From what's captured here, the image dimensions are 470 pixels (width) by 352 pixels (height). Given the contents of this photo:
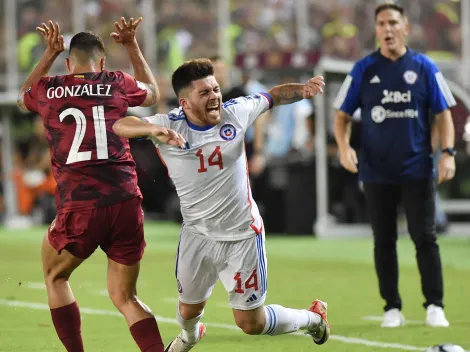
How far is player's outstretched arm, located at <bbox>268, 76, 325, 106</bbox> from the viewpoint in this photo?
659 centimetres

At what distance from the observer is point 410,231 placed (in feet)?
27.6

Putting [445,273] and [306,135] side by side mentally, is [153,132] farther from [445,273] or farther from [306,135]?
[306,135]

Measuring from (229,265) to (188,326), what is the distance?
0.54 metres

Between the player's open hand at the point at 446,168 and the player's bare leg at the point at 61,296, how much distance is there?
3024 millimetres

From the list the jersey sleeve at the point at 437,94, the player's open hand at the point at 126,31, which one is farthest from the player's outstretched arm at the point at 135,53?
the jersey sleeve at the point at 437,94

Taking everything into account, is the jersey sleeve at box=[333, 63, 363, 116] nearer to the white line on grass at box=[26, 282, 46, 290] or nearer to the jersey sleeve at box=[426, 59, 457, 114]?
the jersey sleeve at box=[426, 59, 457, 114]

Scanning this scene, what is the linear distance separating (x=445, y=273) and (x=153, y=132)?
6642mm

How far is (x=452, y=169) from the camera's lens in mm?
8281

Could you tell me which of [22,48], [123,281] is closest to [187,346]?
[123,281]

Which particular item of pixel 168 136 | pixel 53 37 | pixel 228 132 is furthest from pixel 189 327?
pixel 53 37

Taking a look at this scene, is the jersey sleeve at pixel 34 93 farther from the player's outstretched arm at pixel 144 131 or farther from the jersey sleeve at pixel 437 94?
the jersey sleeve at pixel 437 94

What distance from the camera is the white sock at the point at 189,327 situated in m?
6.68

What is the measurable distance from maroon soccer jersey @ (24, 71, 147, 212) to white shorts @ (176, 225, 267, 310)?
1.54 feet

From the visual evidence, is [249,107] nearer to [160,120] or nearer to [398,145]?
[160,120]
